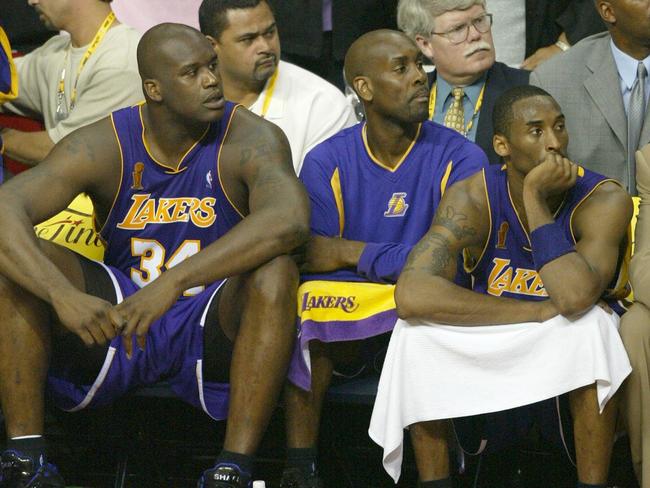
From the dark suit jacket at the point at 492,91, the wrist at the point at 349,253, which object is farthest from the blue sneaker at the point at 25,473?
the dark suit jacket at the point at 492,91

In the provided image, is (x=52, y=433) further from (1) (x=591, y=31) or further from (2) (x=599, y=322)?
(1) (x=591, y=31)

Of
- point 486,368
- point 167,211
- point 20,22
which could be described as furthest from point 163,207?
point 20,22

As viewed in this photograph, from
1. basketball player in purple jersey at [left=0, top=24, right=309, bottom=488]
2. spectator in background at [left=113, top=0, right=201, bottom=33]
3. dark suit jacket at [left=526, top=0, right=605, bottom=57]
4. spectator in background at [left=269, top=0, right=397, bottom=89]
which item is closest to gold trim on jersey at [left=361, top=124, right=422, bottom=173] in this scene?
basketball player in purple jersey at [left=0, top=24, right=309, bottom=488]

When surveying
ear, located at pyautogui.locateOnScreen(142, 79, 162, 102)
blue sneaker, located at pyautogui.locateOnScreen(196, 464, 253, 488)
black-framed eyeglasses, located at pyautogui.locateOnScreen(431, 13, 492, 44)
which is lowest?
blue sneaker, located at pyautogui.locateOnScreen(196, 464, 253, 488)

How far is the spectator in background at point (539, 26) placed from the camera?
574cm

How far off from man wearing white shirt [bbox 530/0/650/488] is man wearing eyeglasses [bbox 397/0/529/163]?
32cm

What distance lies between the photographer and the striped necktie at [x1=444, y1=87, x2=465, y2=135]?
5348 millimetres

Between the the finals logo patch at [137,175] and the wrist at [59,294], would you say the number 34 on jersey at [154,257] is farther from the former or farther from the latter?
the wrist at [59,294]

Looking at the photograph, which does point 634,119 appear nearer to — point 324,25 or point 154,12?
point 324,25

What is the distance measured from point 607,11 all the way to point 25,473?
2.71 metres

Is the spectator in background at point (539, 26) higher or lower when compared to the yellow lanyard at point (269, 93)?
higher

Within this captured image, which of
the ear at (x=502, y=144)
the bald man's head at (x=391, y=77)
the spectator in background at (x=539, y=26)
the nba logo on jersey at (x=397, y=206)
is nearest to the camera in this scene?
the ear at (x=502, y=144)

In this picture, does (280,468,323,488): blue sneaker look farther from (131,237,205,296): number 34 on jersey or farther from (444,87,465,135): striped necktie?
(444,87,465,135): striped necktie

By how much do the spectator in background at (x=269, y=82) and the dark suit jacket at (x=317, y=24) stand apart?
356 mm
